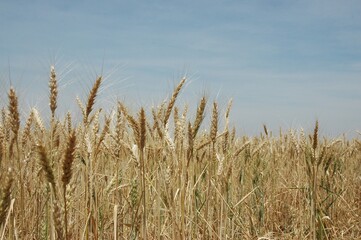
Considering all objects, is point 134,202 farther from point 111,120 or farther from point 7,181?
point 7,181

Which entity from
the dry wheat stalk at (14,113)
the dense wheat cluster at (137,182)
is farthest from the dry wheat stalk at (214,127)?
the dry wheat stalk at (14,113)

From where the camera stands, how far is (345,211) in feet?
13.0

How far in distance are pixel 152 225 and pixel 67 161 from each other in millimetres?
1638

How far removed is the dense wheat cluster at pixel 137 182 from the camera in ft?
6.25

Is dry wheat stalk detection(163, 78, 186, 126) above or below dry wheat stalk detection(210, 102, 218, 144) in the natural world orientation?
above

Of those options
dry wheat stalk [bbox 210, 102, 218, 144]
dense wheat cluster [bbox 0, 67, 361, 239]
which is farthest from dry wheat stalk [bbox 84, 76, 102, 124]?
dry wheat stalk [bbox 210, 102, 218, 144]

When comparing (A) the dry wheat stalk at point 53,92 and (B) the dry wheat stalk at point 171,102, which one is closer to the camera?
(A) the dry wheat stalk at point 53,92

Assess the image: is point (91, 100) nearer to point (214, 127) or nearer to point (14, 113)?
point (14, 113)

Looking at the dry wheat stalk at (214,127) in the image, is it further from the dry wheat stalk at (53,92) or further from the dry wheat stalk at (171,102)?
the dry wheat stalk at (53,92)

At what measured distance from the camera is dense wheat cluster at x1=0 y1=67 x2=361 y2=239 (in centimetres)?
190

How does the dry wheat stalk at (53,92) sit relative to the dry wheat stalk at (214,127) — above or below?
above

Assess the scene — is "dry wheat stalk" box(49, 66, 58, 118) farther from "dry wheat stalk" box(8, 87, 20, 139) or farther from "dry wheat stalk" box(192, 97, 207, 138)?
"dry wheat stalk" box(192, 97, 207, 138)

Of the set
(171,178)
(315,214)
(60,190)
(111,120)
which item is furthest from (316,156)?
(60,190)

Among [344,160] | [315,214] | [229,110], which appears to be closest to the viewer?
[315,214]
